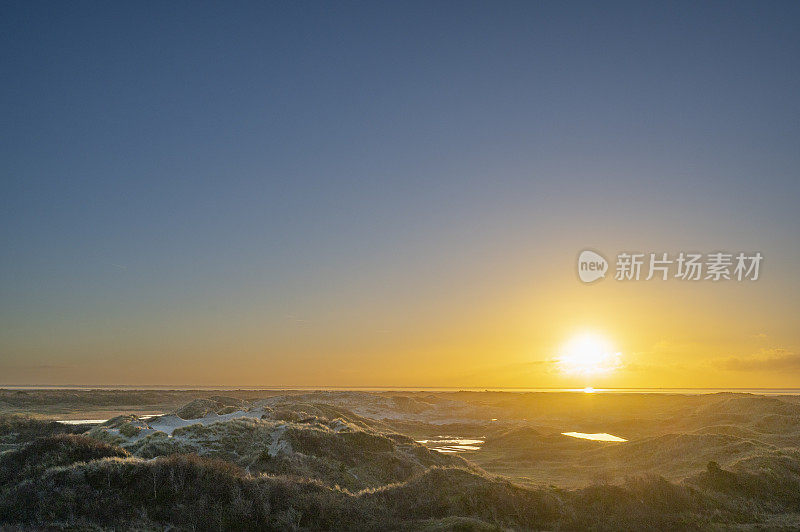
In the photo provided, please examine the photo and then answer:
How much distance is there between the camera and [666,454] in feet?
163

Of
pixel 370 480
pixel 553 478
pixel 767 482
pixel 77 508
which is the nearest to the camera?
pixel 77 508

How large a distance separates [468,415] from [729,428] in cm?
7609

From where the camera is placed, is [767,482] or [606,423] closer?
[767,482]

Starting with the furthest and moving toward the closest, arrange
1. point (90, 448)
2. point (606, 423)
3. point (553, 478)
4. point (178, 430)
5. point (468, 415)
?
point (468, 415) → point (606, 423) → point (553, 478) → point (178, 430) → point (90, 448)

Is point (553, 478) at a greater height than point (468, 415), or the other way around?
point (553, 478)

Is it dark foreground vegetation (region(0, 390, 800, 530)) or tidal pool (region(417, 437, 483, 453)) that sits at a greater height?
dark foreground vegetation (region(0, 390, 800, 530))

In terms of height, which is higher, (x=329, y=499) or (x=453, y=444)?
(x=329, y=499)

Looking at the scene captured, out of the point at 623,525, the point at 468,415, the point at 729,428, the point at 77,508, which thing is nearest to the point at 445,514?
the point at 623,525

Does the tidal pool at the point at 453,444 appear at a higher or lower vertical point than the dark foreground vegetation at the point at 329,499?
lower

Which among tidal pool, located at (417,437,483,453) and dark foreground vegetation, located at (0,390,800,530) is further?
tidal pool, located at (417,437,483,453)

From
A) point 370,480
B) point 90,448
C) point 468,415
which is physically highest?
point 90,448

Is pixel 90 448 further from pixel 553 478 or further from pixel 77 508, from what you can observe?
pixel 553 478

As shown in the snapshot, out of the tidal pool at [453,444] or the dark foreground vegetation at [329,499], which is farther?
the tidal pool at [453,444]

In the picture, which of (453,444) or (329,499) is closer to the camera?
(329,499)
